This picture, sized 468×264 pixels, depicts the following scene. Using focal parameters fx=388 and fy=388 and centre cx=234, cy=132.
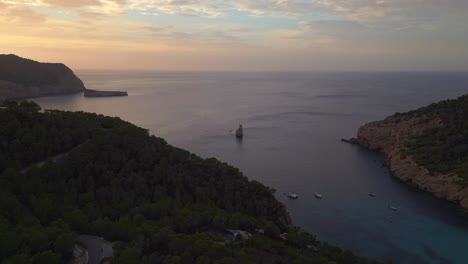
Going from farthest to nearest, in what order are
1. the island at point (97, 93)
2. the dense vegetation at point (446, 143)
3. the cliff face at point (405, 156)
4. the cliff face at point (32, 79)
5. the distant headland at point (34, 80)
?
the island at point (97, 93) → the distant headland at point (34, 80) → the cliff face at point (32, 79) → the dense vegetation at point (446, 143) → the cliff face at point (405, 156)

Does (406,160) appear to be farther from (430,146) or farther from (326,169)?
(326,169)

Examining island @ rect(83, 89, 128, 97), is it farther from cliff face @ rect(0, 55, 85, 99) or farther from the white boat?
the white boat

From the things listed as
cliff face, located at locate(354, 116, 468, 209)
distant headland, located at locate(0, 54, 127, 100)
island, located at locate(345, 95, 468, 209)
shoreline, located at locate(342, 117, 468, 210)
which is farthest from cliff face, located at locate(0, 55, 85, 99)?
island, located at locate(345, 95, 468, 209)

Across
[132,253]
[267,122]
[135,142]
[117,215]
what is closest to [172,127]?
[267,122]

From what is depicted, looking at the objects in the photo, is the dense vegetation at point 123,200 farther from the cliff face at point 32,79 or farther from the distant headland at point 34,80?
the distant headland at point 34,80

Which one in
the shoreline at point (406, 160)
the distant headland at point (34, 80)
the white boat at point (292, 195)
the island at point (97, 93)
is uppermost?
the distant headland at point (34, 80)

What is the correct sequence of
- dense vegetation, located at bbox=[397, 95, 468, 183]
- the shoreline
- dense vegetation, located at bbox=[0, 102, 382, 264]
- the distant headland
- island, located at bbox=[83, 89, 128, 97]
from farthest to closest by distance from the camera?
1. island, located at bbox=[83, 89, 128, 97]
2. the distant headland
3. dense vegetation, located at bbox=[397, 95, 468, 183]
4. the shoreline
5. dense vegetation, located at bbox=[0, 102, 382, 264]

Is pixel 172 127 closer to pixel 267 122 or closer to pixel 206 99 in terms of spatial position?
pixel 267 122

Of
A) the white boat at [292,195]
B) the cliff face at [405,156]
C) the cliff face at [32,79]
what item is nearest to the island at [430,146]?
the cliff face at [405,156]
